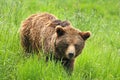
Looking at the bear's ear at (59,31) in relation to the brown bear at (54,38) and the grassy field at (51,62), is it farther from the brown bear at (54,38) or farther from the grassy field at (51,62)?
the grassy field at (51,62)

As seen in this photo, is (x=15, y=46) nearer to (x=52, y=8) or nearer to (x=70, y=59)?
(x=70, y=59)

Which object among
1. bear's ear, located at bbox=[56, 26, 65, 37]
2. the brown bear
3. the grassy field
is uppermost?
bear's ear, located at bbox=[56, 26, 65, 37]

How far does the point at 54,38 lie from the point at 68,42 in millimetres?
292

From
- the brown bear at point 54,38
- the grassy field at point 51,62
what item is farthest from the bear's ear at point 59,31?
the grassy field at point 51,62

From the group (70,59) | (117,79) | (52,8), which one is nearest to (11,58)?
(70,59)

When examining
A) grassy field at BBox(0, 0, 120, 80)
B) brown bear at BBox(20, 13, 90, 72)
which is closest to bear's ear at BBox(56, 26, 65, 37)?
brown bear at BBox(20, 13, 90, 72)

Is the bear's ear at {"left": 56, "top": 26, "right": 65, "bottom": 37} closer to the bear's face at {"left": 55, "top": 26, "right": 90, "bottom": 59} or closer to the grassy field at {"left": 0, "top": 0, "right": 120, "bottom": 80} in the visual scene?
the bear's face at {"left": 55, "top": 26, "right": 90, "bottom": 59}

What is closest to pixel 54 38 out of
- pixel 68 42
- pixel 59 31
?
pixel 59 31

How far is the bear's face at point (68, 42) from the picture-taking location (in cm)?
540

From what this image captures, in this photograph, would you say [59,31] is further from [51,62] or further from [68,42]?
[51,62]

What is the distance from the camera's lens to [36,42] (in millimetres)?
6133

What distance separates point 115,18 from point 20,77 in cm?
776

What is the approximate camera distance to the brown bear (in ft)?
18.0

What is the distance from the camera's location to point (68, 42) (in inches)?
215
